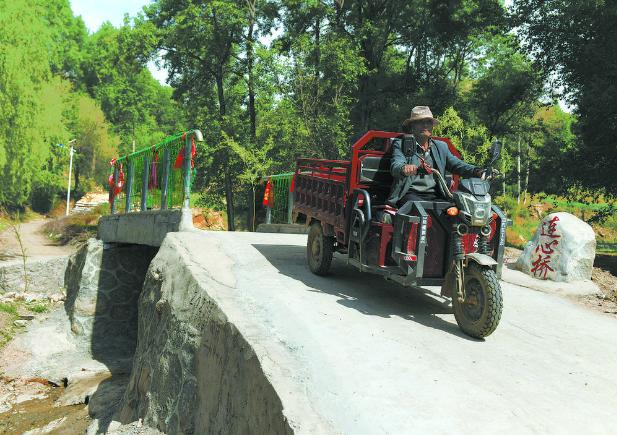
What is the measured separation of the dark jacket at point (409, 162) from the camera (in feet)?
16.5

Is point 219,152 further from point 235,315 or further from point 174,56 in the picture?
point 235,315

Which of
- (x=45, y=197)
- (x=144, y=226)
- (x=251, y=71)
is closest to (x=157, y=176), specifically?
(x=144, y=226)

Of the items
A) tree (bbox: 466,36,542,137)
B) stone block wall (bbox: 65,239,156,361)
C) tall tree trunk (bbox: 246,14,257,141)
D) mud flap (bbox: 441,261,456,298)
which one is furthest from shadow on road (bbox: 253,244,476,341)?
tree (bbox: 466,36,542,137)

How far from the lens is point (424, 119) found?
5492 mm

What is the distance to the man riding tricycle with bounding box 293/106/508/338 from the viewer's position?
4.78m

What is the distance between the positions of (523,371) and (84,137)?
51.8 metres

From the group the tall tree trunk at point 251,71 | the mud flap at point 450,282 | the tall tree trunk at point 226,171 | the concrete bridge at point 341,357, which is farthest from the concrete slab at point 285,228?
the tall tree trunk at point 251,71

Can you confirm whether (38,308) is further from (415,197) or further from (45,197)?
(45,197)

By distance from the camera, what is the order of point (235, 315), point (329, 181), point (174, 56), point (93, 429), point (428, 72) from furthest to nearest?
point (428, 72), point (174, 56), point (93, 429), point (329, 181), point (235, 315)

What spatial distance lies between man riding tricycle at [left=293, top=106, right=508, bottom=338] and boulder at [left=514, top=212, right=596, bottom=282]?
3.78m

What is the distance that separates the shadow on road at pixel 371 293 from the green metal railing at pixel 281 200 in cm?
610

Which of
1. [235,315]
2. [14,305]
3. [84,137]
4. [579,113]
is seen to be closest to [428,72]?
[579,113]

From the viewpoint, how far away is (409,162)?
17.8 feet

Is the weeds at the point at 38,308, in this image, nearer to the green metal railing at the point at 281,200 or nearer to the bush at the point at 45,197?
the green metal railing at the point at 281,200
